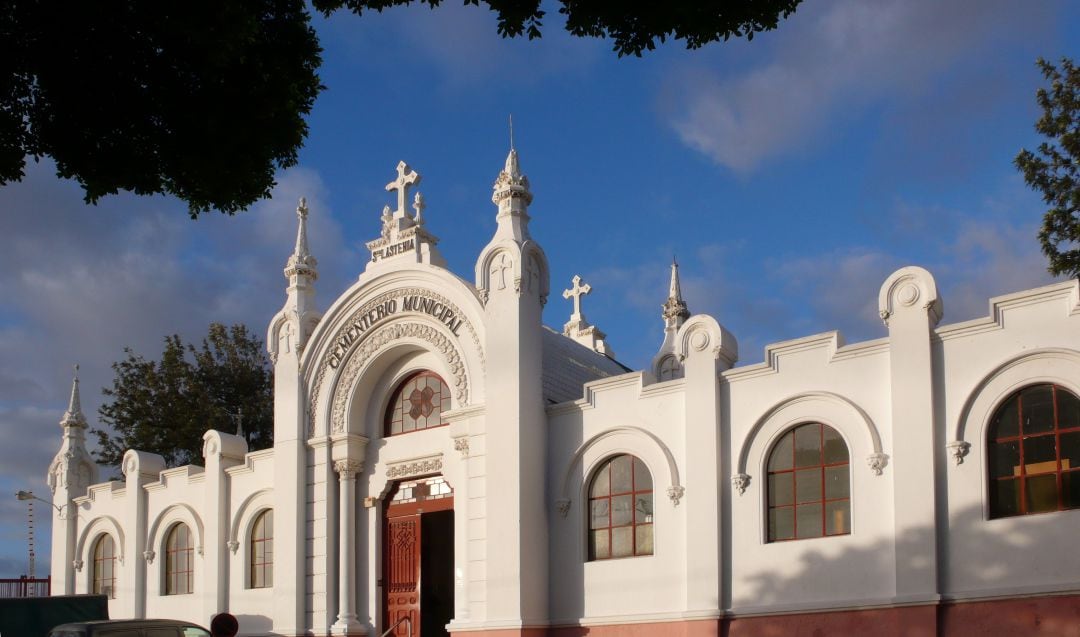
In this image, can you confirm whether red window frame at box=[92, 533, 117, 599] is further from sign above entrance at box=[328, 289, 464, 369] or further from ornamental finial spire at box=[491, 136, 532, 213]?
ornamental finial spire at box=[491, 136, 532, 213]

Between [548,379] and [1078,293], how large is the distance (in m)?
9.38

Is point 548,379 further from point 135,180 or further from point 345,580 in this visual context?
point 135,180

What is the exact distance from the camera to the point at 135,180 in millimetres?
10930

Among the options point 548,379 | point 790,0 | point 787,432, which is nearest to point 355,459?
point 548,379

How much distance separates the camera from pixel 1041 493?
16.6m

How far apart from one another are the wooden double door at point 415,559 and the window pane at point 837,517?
7.40 meters

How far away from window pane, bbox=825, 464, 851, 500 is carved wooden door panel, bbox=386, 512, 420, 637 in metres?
8.22

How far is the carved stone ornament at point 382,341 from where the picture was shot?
2273 cm

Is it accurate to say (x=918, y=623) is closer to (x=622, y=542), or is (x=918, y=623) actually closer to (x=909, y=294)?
(x=909, y=294)

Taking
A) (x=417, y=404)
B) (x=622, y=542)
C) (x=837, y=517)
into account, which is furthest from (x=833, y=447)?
(x=417, y=404)

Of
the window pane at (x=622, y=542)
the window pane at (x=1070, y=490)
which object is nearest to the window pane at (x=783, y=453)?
the window pane at (x=622, y=542)

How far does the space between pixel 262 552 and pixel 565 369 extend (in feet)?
25.4

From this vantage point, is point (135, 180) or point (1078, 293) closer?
point (135, 180)

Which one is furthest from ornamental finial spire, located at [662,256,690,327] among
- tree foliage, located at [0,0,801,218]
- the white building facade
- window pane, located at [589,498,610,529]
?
tree foliage, located at [0,0,801,218]
